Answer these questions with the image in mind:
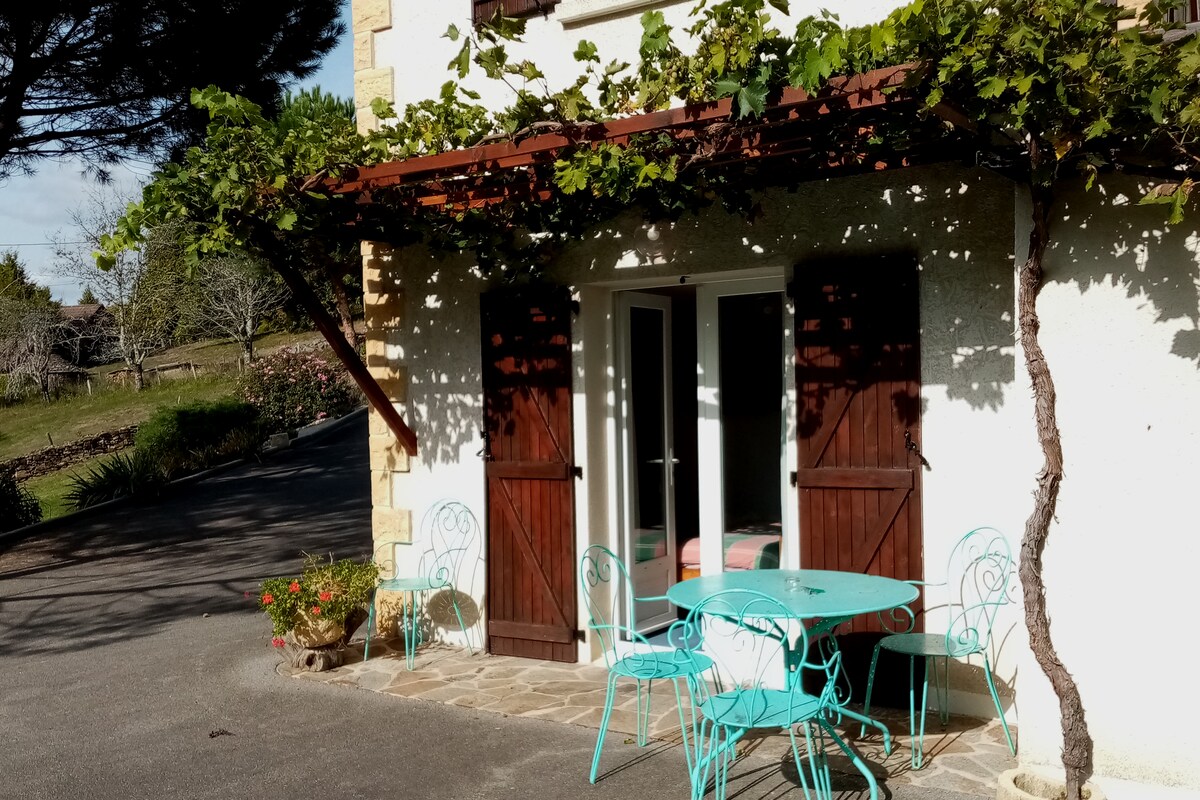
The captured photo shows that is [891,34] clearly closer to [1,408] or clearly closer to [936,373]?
[936,373]

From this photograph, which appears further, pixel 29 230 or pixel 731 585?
pixel 29 230

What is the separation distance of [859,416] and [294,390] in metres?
15.0

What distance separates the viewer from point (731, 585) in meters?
3.99

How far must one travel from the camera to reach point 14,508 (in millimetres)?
11289

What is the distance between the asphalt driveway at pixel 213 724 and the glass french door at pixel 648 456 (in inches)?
56.2

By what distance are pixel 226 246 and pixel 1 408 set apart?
69.1ft

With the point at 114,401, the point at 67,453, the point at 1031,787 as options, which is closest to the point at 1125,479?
the point at 1031,787

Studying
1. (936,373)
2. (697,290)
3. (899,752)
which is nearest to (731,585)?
(899,752)

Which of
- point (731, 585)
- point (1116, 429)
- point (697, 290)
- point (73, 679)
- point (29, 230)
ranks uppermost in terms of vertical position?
point (29, 230)

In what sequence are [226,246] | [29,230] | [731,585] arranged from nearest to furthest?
[731,585]
[226,246]
[29,230]

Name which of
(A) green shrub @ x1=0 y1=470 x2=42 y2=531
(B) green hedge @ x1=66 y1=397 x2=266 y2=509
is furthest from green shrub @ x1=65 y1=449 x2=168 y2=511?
(A) green shrub @ x1=0 y1=470 x2=42 y2=531

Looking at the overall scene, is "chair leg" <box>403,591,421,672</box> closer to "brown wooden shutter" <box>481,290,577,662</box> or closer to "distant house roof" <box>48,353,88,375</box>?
"brown wooden shutter" <box>481,290,577,662</box>

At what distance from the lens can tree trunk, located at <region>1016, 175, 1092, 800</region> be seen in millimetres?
3416

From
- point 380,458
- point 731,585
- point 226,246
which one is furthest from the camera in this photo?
point 380,458
